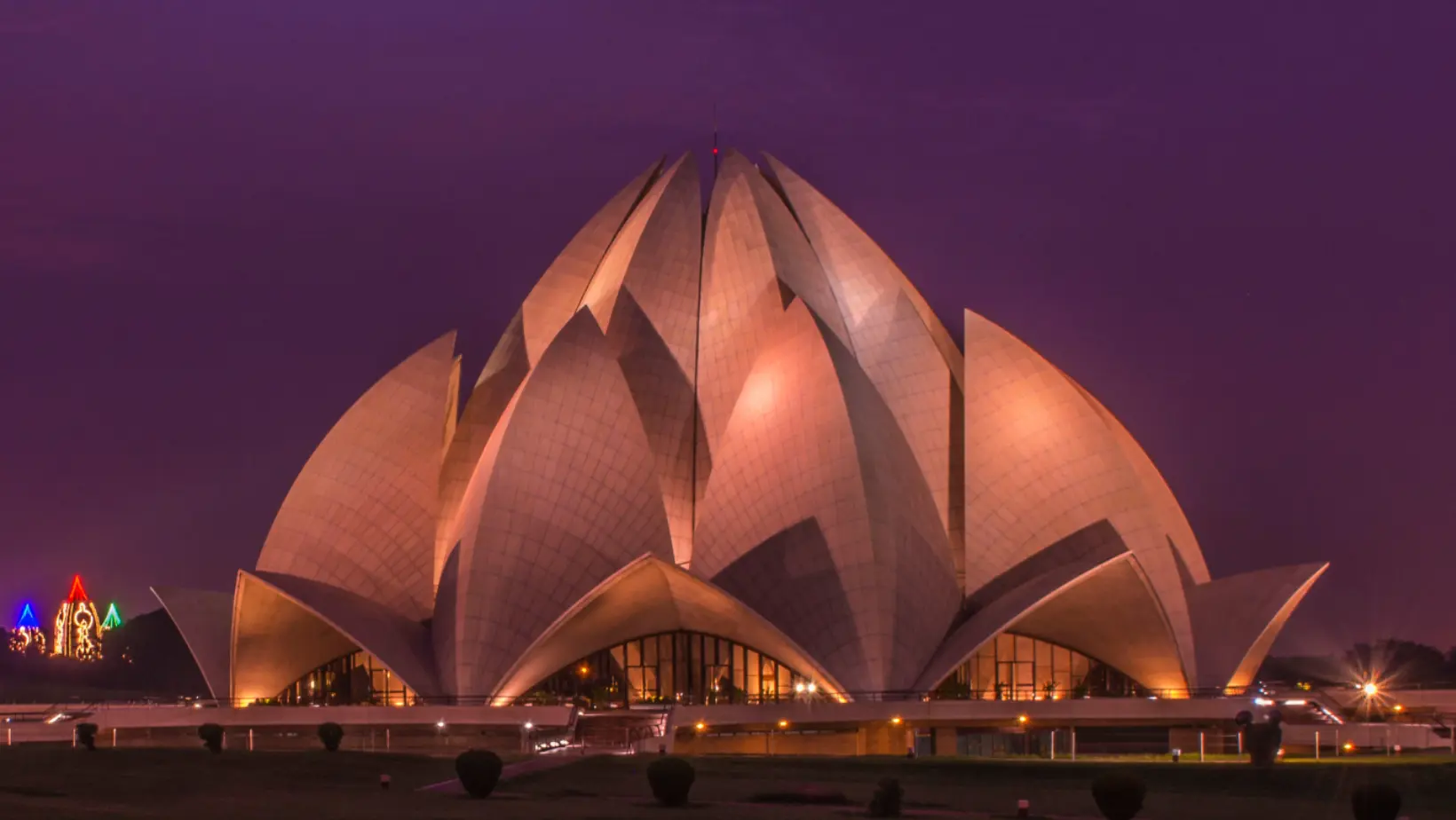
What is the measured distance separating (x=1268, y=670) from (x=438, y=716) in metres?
68.1

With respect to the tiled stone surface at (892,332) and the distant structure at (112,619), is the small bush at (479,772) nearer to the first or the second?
the tiled stone surface at (892,332)

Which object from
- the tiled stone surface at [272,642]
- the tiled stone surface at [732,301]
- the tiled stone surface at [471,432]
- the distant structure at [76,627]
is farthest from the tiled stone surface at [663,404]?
the distant structure at [76,627]

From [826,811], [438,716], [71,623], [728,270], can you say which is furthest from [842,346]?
[71,623]

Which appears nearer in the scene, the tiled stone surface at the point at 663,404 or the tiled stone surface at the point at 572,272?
the tiled stone surface at the point at 663,404

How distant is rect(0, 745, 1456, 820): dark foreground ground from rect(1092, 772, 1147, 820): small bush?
1243 mm

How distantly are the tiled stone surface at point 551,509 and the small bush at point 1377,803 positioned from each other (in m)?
23.3

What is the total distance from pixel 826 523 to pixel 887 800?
768 inches

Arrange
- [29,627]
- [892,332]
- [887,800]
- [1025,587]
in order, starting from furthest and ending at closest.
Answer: [29,627], [892,332], [1025,587], [887,800]

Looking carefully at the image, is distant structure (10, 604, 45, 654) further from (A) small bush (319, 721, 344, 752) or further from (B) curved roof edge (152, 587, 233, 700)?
(A) small bush (319, 721, 344, 752)

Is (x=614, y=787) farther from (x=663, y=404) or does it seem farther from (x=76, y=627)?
(x=76, y=627)

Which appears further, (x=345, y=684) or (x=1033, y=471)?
(x=345, y=684)

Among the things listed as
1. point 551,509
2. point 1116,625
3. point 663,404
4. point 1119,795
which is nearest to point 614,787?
point 1119,795

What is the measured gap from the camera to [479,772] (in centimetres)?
2433

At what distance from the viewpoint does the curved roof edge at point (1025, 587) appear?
4184 cm
